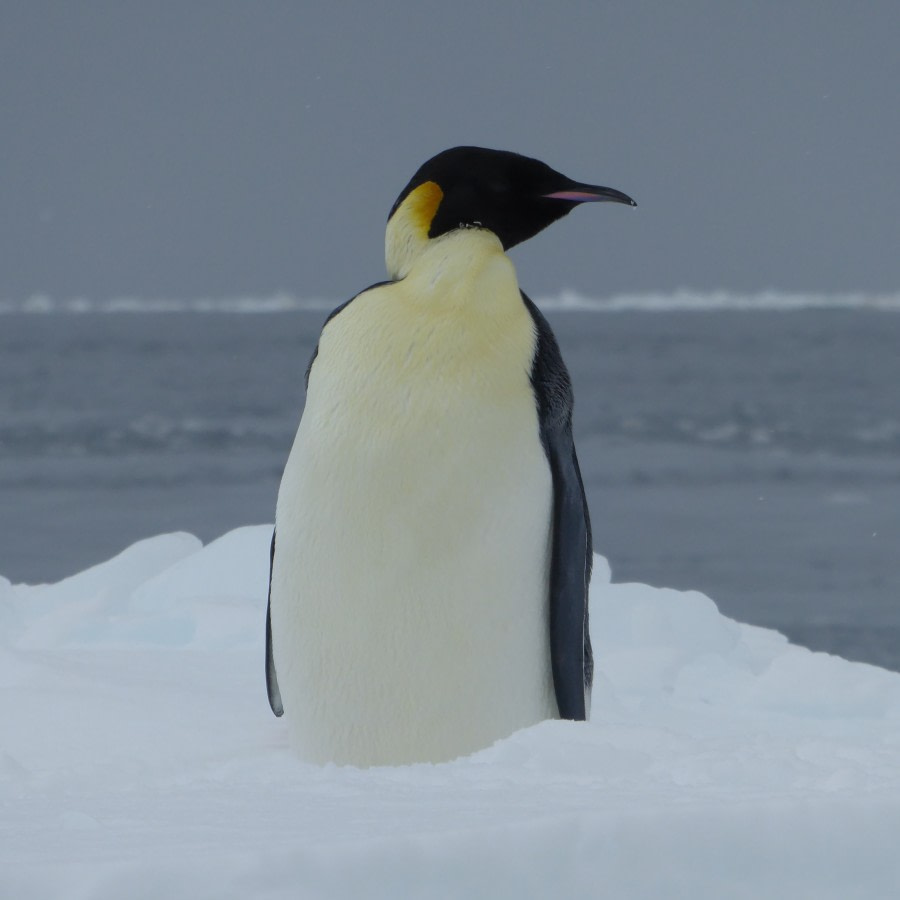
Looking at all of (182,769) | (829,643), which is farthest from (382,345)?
(829,643)

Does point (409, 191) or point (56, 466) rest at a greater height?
point (409, 191)

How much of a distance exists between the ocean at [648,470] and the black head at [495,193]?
443 cm

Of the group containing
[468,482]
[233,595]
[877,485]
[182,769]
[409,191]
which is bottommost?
[877,485]

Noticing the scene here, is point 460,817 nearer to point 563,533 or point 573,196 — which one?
point 563,533

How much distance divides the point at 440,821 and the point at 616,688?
2.57 m

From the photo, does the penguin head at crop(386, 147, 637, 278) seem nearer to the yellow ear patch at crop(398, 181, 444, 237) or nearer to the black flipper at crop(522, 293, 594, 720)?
the yellow ear patch at crop(398, 181, 444, 237)

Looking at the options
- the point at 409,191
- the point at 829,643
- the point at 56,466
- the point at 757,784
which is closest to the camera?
the point at 757,784

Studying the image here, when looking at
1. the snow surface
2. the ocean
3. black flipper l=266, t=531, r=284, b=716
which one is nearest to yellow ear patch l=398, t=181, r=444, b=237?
black flipper l=266, t=531, r=284, b=716

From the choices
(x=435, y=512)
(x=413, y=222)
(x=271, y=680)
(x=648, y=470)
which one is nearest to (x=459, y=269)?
(x=413, y=222)

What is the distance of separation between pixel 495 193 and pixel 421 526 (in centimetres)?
62

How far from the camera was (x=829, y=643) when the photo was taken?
276 inches

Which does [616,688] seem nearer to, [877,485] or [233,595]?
[233,595]

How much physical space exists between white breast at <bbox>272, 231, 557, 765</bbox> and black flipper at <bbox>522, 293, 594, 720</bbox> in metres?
0.03

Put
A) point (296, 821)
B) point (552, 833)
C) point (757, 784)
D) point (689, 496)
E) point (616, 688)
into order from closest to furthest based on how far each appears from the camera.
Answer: point (552, 833)
point (296, 821)
point (757, 784)
point (616, 688)
point (689, 496)
